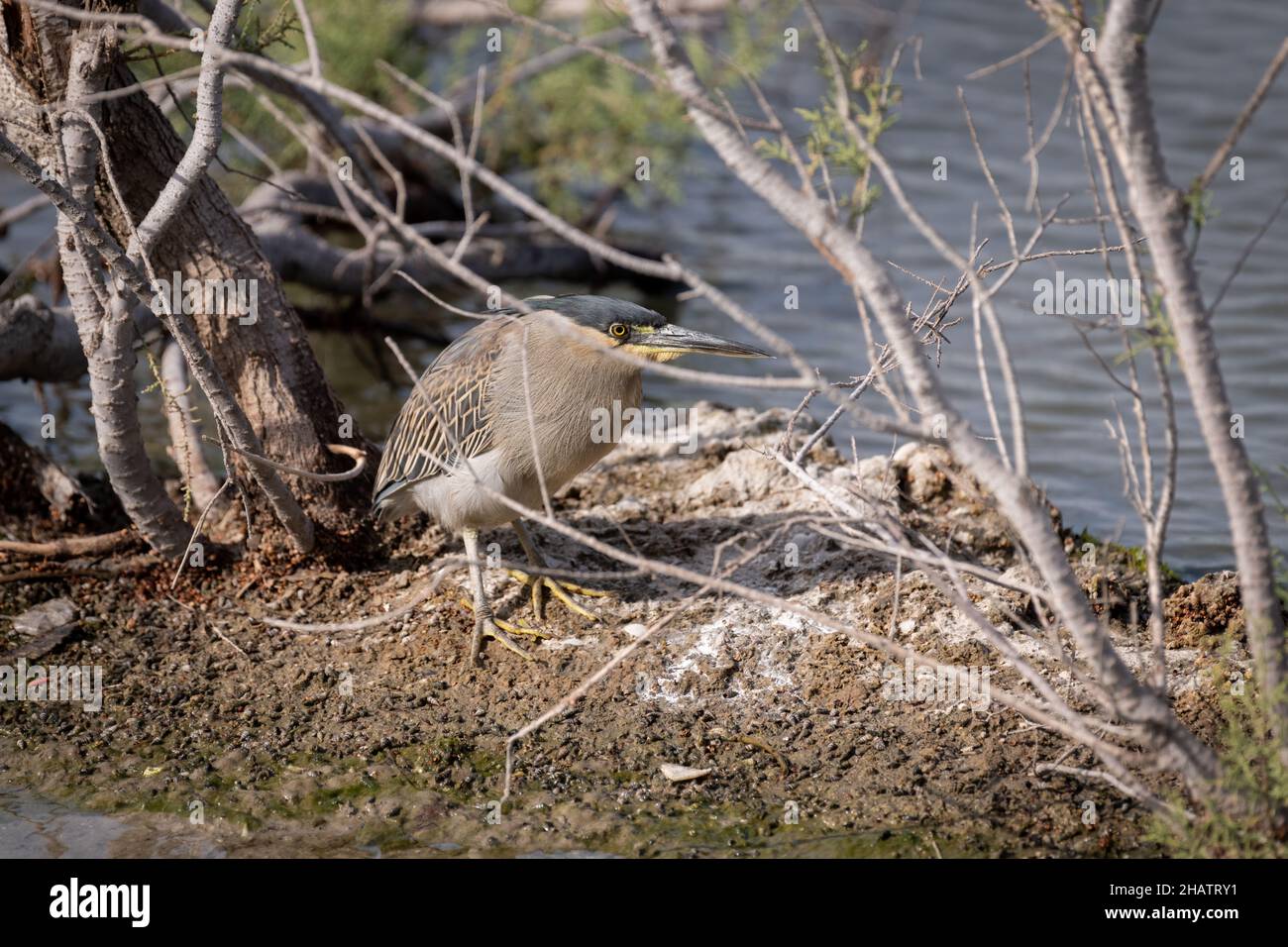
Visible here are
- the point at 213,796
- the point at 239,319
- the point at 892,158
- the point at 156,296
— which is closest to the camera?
the point at 213,796

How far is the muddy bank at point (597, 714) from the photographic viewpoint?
3.74 m

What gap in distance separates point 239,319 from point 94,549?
1.14 metres

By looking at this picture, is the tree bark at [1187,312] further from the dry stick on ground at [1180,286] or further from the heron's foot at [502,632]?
the heron's foot at [502,632]

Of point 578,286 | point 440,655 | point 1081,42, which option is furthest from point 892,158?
point 1081,42

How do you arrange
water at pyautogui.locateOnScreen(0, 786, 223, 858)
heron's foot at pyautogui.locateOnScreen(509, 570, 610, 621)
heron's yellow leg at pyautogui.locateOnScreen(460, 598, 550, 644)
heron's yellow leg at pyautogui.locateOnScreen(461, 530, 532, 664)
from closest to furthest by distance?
water at pyautogui.locateOnScreen(0, 786, 223, 858)
heron's yellow leg at pyautogui.locateOnScreen(461, 530, 532, 664)
heron's yellow leg at pyautogui.locateOnScreen(460, 598, 550, 644)
heron's foot at pyautogui.locateOnScreen(509, 570, 610, 621)

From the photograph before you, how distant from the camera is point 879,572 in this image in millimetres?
4879

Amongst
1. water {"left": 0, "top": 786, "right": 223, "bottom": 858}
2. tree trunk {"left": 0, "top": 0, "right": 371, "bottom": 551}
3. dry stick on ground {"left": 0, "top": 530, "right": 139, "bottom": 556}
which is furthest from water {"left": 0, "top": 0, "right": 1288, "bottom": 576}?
water {"left": 0, "top": 786, "right": 223, "bottom": 858}

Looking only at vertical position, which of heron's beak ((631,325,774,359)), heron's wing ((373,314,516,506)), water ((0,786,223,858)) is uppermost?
heron's beak ((631,325,774,359))

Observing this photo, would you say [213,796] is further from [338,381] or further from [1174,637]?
[338,381]

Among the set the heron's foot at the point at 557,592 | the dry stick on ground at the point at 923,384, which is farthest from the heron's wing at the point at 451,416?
the dry stick on ground at the point at 923,384

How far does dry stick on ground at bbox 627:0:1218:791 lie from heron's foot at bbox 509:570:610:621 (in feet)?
7.06

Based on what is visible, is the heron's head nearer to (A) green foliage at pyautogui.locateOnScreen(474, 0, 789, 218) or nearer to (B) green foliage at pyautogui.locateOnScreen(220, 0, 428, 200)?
(A) green foliage at pyautogui.locateOnScreen(474, 0, 789, 218)

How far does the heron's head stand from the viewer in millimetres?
4816

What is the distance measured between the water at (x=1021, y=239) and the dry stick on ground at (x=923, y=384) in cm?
270
